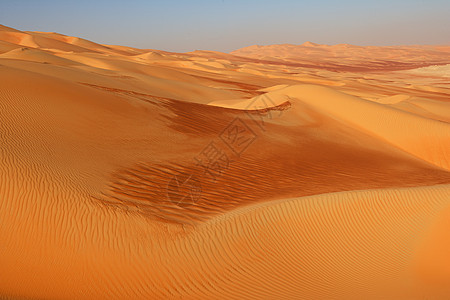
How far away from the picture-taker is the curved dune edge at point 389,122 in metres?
11.6

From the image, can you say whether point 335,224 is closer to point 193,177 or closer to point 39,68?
point 193,177

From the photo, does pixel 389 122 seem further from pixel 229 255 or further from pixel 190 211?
pixel 229 255

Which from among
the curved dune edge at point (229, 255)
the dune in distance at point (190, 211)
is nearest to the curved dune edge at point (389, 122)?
the dune in distance at point (190, 211)

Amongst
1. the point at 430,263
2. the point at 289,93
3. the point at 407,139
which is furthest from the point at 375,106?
the point at 430,263

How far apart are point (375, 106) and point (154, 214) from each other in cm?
1232

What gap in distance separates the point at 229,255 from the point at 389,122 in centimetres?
1106

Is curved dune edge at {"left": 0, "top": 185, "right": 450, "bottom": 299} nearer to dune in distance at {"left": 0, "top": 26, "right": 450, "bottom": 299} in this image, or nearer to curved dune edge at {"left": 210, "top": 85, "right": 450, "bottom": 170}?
dune in distance at {"left": 0, "top": 26, "right": 450, "bottom": 299}

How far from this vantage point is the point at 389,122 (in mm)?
13211

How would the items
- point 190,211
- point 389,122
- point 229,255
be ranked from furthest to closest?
point 389,122, point 190,211, point 229,255

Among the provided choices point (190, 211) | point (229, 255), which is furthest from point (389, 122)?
point (229, 255)

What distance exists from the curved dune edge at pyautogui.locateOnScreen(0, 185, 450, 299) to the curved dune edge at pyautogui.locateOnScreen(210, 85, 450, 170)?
6.89 m

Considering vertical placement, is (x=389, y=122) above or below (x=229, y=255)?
above

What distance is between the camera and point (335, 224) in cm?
543

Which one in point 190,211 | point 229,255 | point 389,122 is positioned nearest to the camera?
point 229,255
